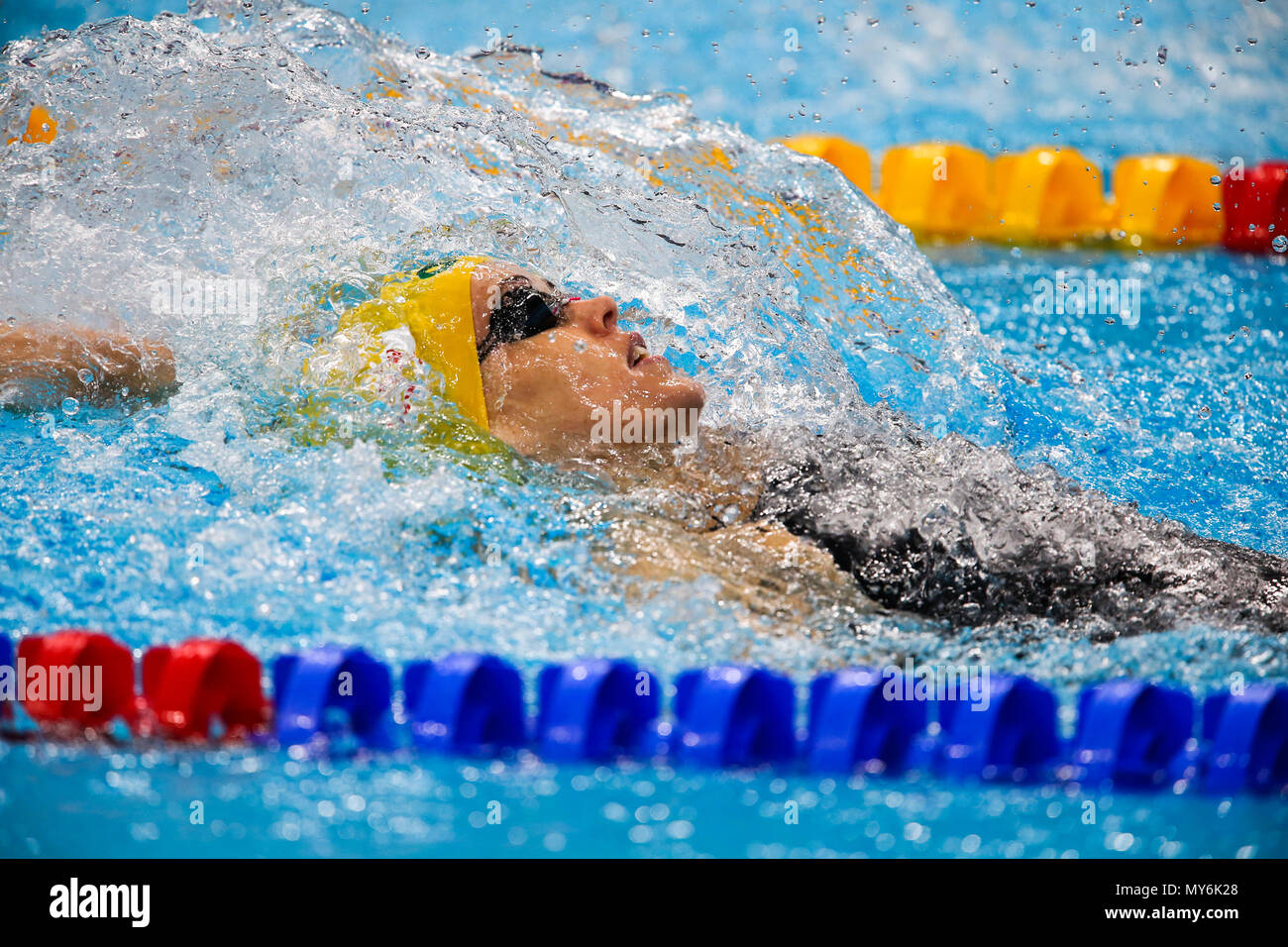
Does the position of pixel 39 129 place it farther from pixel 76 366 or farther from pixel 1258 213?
pixel 1258 213

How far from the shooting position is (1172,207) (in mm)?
4414

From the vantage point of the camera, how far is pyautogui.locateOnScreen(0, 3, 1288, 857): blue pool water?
1.50 m

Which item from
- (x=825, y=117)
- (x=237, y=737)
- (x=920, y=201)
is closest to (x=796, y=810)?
(x=237, y=737)

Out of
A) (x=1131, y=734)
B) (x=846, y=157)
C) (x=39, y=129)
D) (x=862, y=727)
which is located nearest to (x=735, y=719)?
(x=862, y=727)

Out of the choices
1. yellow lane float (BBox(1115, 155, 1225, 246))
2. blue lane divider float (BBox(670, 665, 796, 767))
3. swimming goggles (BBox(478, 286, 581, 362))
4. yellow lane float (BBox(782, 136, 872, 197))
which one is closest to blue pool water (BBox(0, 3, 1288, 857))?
blue lane divider float (BBox(670, 665, 796, 767))

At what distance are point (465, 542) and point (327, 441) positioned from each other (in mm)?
355

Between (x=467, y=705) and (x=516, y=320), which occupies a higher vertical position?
(x=516, y=320)

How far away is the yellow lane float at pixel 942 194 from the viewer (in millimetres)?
4453

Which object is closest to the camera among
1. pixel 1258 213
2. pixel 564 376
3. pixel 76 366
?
pixel 564 376

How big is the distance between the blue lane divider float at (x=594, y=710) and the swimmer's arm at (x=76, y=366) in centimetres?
123

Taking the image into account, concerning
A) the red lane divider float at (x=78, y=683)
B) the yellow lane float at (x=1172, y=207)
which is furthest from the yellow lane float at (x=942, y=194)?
the red lane divider float at (x=78, y=683)

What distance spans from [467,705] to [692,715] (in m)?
0.30

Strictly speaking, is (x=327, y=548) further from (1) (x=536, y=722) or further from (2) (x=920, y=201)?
(2) (x=920, y=201)

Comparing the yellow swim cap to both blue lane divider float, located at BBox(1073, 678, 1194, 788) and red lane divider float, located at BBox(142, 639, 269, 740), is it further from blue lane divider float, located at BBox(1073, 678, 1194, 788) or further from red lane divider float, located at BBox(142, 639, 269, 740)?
blue lane divider float, located at BBox(1073, 678, 1194, 788)
